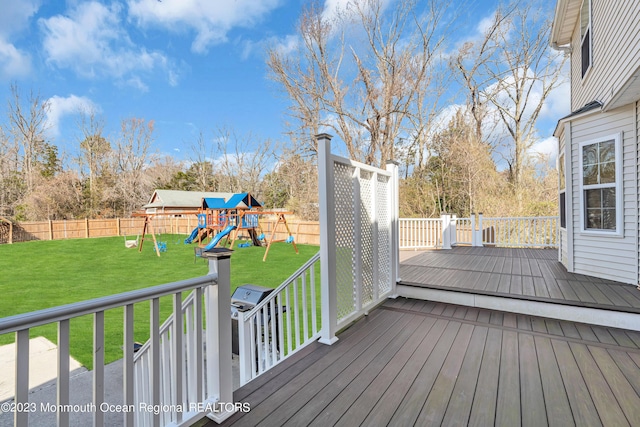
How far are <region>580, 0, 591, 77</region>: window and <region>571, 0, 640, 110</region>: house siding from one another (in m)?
0.18

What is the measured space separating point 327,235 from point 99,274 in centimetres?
975

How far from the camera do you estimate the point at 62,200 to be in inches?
794

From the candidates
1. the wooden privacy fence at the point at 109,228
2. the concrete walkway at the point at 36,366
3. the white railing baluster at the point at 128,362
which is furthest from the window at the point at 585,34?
the wooden privacy fence at the point at 109,228

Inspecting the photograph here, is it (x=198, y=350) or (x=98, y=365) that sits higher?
(x=98, y=365)

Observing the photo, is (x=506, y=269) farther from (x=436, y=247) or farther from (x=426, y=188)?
(x=426, y=188)

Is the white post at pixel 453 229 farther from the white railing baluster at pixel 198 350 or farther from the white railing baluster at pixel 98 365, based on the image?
the white railing baluster at pixel 98 365

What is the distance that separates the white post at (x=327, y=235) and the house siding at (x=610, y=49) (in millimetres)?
3533

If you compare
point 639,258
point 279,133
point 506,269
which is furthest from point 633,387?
point 279,133

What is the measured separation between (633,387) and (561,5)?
6.90m

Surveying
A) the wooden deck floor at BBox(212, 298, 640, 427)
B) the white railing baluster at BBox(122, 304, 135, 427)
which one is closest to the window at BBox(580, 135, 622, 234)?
the wooden deck floor at BBox(212, 298, 640, 427)

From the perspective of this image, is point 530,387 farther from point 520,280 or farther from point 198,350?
point 520,280

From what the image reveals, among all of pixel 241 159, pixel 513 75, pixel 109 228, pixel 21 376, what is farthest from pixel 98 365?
pixel 241 159

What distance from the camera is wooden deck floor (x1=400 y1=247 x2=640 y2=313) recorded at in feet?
11.7

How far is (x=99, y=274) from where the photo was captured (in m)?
9.41
